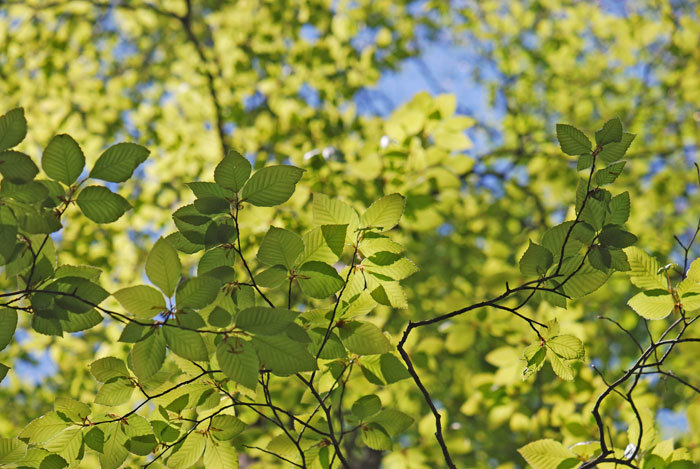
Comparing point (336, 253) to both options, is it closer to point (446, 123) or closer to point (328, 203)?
point (328, 203)

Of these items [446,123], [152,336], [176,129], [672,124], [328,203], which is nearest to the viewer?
[152,336]

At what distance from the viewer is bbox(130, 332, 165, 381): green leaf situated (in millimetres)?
922

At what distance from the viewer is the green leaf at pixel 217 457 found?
113 cm

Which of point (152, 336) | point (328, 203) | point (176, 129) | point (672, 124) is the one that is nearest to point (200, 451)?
point (152, 336)

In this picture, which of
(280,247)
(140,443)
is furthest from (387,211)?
(140,443)

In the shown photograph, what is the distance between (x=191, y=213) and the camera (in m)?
1.04

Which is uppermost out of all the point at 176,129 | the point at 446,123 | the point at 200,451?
the point at 446,123

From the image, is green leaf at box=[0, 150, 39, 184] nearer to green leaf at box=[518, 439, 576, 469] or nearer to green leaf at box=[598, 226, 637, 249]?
green leaf at box=[598, 226, 637, 249]

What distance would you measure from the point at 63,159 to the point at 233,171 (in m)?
0.28

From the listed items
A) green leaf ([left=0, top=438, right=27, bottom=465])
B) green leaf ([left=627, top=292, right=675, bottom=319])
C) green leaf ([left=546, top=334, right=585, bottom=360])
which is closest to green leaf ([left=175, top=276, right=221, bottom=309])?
green leaf ([left=0, top=438, right=27, bottom=465])

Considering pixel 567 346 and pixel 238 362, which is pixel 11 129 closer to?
pixel 238 362

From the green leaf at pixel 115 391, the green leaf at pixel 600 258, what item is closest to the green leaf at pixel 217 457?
the green leaf at pixel 115 391

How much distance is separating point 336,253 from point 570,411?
1.77m

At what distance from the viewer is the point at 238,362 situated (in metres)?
0.90
